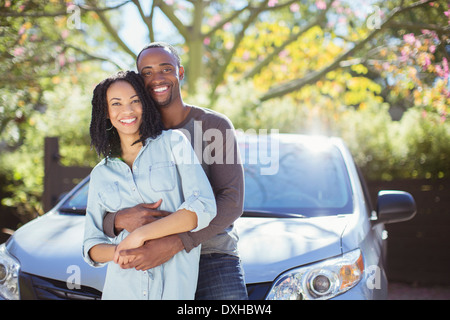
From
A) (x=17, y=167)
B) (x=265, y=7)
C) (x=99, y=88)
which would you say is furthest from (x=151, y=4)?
(x=99, y=88)

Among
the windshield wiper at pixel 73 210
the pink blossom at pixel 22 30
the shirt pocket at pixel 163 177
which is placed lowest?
the windshield wiper at pixel 73 210

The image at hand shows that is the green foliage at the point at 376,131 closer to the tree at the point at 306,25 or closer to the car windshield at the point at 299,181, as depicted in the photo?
the tree at the point at 306,25

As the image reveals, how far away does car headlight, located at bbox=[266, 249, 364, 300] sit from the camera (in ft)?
7.92

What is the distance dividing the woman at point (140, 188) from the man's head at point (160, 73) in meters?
0.11

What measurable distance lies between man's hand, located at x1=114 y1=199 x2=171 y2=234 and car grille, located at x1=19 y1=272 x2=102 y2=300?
65cm

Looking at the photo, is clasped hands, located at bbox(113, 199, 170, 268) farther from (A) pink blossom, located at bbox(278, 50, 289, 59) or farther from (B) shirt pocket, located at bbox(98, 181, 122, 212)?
(A) pink blossom, located at bbox(278, 50, 289, 59)

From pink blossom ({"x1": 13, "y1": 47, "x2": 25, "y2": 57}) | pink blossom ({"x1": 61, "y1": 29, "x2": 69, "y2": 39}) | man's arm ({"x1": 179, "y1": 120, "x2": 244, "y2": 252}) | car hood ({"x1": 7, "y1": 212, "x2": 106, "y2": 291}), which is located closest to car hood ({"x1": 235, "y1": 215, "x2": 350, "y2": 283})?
man's arm ({"x1": 179, "y1": 120, "x2": 244, "y2": 252})

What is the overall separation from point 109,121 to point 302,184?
68.0 inches

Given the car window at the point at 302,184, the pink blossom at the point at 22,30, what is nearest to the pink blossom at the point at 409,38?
the car window at the point at 302,184

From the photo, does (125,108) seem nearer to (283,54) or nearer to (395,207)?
(395,207)

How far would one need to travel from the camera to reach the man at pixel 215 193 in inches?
76.1

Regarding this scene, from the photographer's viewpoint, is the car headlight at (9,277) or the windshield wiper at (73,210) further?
the windshield wiper at (73,210)

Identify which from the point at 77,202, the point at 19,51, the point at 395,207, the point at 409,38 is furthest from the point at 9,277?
the point at 409,38
